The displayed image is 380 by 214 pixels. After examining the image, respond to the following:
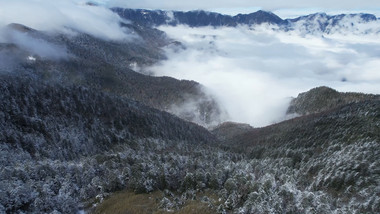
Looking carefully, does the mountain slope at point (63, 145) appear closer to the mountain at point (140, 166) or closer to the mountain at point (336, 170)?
the mountain at point (140, 166)

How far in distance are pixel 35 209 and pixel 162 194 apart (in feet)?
58.5

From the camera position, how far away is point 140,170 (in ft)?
192

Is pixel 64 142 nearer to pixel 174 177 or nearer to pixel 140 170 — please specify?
pixel 140 170

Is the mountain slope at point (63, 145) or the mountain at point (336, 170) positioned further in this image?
the mountain at point (336, 170)

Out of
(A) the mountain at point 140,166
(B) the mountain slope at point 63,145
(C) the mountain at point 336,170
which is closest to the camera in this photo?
(A) the mountain at point 140,166

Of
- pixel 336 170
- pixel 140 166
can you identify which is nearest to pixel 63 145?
pixel 140 166

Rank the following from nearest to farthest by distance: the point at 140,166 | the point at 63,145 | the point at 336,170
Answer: the point at 140,166 → the point at 336,170 → the point at 63,145

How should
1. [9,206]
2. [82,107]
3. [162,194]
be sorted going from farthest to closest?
[82,107] < [162,194] < [9,206]

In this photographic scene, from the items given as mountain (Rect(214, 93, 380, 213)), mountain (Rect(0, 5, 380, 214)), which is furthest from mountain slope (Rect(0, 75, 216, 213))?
mountain (Rect(214, 93, 380, 213))

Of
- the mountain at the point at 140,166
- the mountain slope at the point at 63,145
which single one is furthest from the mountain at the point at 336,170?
the mountain slope at the point at 63,145

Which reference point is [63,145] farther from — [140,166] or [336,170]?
[336,170]

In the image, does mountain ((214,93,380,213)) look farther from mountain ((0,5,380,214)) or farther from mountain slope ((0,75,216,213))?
mountain slope ((0,75,216,213))

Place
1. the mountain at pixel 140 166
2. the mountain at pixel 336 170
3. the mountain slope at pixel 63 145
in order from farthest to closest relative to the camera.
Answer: the mountain at pixel 336 170 < the mountain slope at pixel 63 145 < the mountain at pixel 140 166

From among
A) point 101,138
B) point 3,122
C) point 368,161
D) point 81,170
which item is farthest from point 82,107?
point 368,161
